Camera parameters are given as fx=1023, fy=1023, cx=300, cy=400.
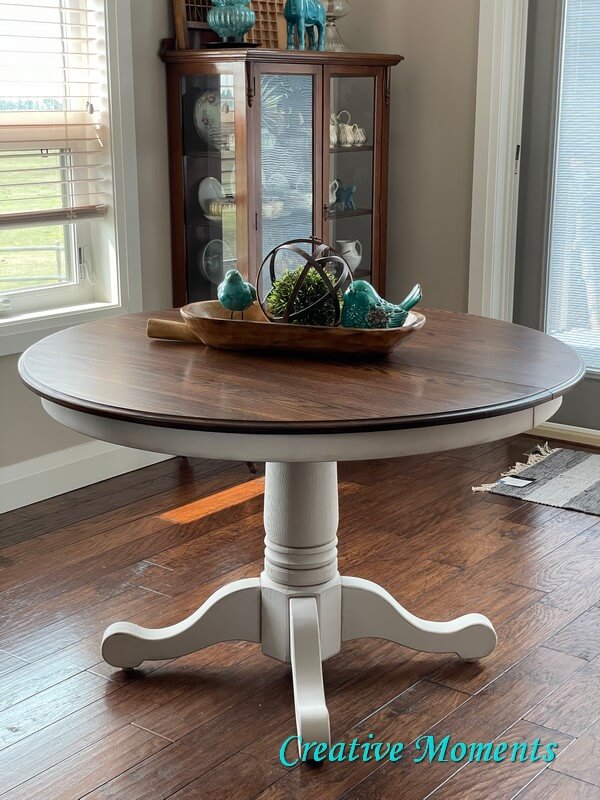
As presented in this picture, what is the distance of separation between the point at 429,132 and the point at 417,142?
0.06m

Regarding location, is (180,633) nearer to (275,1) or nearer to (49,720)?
(49,720)

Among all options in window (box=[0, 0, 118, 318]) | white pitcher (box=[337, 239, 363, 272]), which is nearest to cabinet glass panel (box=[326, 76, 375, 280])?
white pitcher (box=[337, 239, 363, 272])

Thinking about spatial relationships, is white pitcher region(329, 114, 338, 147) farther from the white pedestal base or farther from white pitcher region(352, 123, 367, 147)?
the white pedestal base

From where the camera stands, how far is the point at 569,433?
3.85 m

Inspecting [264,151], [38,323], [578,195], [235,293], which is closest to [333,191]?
[264,151]

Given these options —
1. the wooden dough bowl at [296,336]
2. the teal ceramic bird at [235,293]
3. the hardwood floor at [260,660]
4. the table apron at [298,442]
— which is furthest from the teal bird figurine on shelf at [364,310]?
the hardwood floor at [260,660]

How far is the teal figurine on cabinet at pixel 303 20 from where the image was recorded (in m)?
3.49

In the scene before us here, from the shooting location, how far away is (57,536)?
2.93 m

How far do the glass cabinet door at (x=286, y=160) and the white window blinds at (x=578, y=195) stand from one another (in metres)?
0.95

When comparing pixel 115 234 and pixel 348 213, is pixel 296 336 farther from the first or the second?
pixel 348 213

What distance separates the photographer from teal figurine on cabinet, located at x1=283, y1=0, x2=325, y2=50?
3488mm

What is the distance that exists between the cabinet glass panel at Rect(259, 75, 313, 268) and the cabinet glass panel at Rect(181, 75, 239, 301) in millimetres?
109

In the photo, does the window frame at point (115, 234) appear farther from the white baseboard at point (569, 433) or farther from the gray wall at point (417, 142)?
the white baseboard at point (569, 433)

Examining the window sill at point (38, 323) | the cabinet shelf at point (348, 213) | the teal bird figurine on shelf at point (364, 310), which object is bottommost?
the window sill at point (38, 323)
